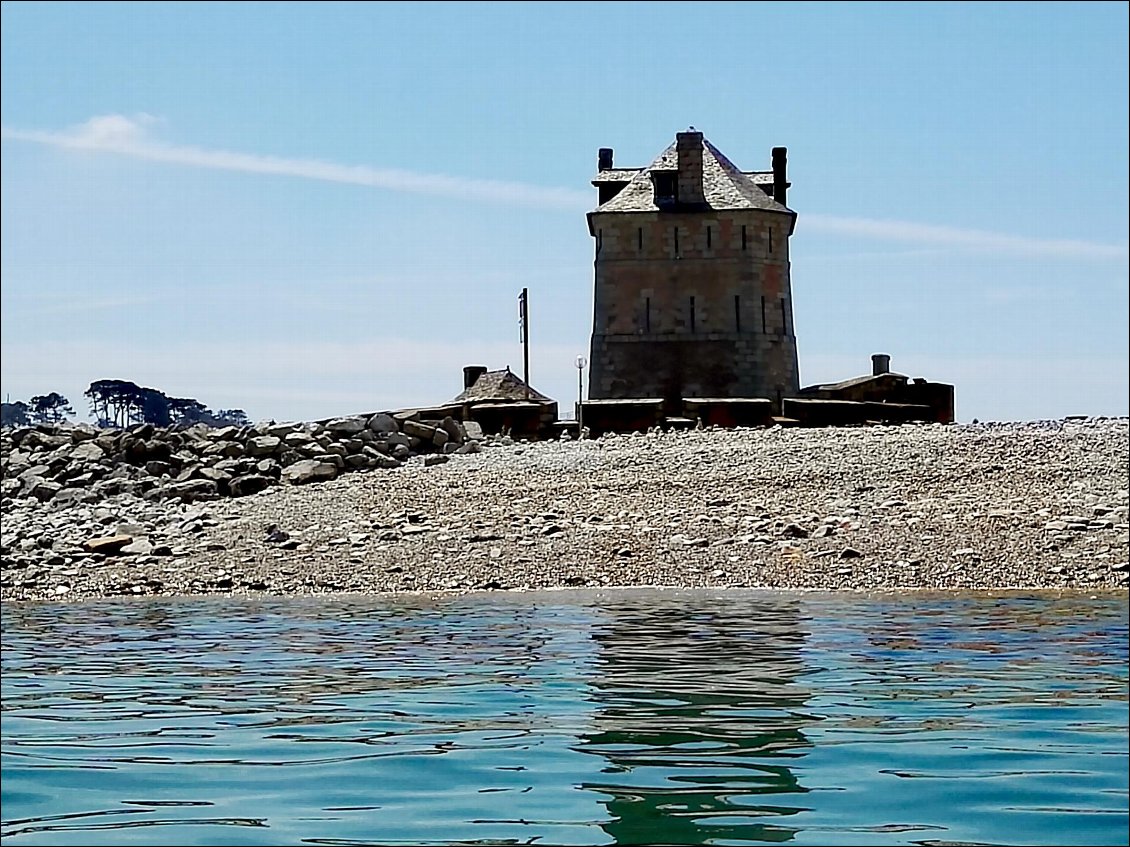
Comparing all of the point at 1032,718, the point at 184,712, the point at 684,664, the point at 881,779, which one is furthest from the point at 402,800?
the point at 684,664

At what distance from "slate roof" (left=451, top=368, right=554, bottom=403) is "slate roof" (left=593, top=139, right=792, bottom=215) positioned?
18.0 ft

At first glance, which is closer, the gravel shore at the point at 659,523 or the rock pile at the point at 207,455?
the gravel shore at the point at 659,523

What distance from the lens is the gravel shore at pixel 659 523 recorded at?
1498cm

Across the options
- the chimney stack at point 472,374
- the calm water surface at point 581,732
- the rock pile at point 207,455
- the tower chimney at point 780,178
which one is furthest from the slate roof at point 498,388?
the calm water surface at point 581,732

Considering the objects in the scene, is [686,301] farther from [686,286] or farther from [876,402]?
[876,402]

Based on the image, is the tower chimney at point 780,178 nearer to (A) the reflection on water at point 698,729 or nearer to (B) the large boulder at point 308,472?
(B) the large boulder at point 308,472

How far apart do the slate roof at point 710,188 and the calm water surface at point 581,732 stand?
31.2 m

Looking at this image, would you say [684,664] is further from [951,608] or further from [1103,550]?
[1103,550]

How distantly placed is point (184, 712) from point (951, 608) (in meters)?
6.67

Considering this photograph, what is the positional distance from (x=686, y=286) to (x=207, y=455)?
21.4m

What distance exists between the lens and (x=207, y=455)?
2242cm

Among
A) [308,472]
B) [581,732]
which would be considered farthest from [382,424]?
[581,732]

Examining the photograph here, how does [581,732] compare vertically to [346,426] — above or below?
below

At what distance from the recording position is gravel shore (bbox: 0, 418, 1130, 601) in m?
15.0
